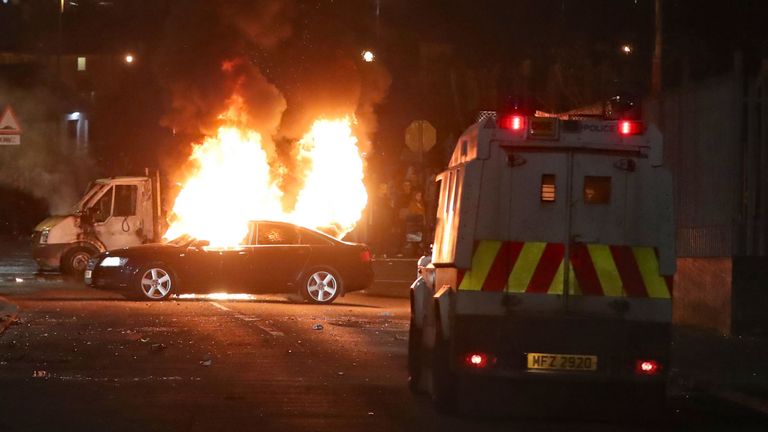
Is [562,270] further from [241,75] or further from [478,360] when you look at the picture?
[241,75]

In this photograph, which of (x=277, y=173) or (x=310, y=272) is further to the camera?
(x=277, y=173)

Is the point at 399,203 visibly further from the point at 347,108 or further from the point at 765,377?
the point at 765,377

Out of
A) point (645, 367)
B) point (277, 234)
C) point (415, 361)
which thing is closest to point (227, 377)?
point (415, 361)

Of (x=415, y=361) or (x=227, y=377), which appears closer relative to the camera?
(x=415, y=361)

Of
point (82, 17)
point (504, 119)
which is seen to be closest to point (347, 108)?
point (504, 119)

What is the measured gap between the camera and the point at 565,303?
32.2ft

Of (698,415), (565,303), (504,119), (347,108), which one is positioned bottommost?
(698,415)

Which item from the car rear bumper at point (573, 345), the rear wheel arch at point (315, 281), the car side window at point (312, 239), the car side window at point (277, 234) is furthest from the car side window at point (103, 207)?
the car rear bumper at point (573, 345)

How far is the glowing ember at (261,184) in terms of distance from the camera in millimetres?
26859

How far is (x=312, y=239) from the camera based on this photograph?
2266 centimetres

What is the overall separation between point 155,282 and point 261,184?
591cm

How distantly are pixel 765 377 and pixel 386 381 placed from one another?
13.4ft

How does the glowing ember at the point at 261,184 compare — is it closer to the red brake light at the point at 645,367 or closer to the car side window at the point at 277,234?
the car side window at the point at 277,234

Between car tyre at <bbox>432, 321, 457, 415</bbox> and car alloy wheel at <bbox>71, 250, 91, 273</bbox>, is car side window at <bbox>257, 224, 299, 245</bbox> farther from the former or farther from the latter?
car tyre at <bbox>432, 321, 457, 415</bbox>
